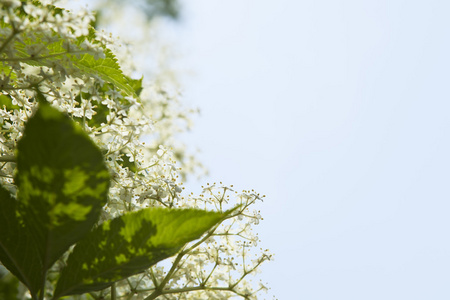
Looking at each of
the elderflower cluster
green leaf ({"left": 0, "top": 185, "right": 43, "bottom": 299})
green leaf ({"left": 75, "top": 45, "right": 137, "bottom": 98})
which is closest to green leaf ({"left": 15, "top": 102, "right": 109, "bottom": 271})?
green leaf ({"left": 0, "top": 185, "right": 43, "bottom": 299})

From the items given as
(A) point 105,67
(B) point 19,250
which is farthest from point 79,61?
(B) point 19,250

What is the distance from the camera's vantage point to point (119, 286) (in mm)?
1263

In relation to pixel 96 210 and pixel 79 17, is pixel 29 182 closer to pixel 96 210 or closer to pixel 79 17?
pixel 96 210

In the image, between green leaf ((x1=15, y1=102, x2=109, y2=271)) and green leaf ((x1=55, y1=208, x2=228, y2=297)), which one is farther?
green leaf ((x1=55, y1=208, x2=228, y2=297))

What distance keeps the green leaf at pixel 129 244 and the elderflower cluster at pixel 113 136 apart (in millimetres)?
199

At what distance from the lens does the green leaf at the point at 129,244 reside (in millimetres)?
887

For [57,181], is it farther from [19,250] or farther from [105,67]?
[105,67]

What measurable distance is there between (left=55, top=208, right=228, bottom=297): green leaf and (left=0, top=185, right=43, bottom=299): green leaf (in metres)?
0.05

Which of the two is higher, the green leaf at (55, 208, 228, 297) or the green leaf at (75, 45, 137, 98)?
the green leaf at (75, 45, 137, 98)

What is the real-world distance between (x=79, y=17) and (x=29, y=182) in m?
A: 0.38

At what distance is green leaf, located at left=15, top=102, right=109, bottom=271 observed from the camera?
0.70 m

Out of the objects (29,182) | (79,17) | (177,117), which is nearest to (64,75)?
(79,17)

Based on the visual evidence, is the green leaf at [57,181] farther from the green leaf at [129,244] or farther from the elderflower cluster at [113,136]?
the elderflower cluster at [113,136]

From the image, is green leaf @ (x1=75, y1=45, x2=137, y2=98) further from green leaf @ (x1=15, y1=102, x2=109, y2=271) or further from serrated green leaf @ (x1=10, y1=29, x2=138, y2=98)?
green leaf @ (x1=15, y1=102, x2=109, y2=271)
